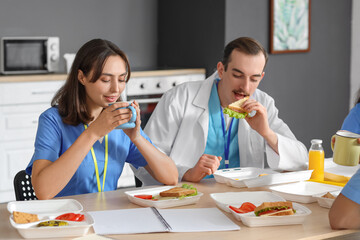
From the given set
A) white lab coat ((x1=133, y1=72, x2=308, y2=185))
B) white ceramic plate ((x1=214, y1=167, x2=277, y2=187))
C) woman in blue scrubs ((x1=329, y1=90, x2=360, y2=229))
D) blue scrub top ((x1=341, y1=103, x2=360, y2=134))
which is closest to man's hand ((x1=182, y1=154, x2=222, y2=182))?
white ceramic plate ((x1=214, y1=167, x2=277, y2=187))

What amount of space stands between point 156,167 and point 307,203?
2.06ft

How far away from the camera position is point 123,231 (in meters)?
1.77

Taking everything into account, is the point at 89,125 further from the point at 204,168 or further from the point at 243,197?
the point at 243,197

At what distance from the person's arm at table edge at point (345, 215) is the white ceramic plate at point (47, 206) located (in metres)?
0.81

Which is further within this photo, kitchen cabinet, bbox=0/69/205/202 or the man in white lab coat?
kitchen cabinet, bbox=0/69/205/202

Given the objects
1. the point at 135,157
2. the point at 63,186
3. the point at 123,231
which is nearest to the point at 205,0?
the point at 135,157

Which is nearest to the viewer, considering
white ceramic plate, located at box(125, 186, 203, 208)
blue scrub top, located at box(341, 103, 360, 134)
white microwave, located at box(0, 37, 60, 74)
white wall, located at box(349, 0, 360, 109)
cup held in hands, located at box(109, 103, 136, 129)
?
white ceramic plate, located at box(125, 186, 203, 208)

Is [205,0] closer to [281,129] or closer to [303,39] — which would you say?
[303,39]

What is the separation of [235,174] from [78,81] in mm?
768

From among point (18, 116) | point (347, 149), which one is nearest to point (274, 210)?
point (347, 149)

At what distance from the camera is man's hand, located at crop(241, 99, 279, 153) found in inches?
101

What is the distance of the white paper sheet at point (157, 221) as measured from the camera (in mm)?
1795

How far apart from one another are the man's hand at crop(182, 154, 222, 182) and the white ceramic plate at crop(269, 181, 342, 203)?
28cm

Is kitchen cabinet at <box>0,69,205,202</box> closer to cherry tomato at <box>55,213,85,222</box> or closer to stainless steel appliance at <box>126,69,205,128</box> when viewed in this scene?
stainless steel appliance at <box>126,69,205,128</box>
